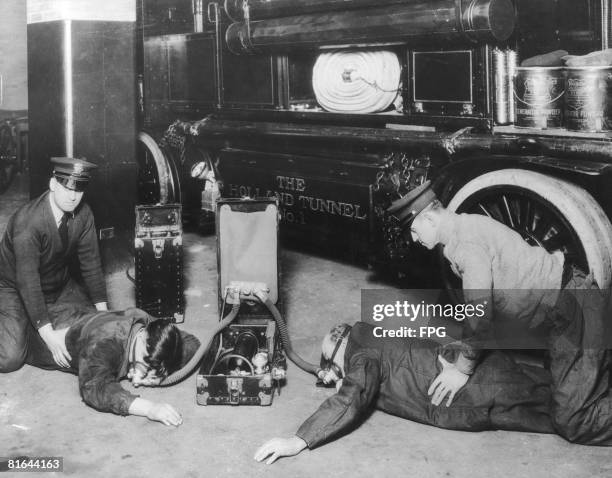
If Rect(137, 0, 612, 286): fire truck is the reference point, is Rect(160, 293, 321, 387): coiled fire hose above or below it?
below

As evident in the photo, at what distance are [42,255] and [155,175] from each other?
3223 millimetres

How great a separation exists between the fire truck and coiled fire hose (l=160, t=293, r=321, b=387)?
1.31m

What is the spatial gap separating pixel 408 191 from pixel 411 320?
0.98 meters

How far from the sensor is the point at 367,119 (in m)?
5.88

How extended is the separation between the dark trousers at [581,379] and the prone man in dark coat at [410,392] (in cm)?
16

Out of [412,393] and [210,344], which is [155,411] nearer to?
[210,344]

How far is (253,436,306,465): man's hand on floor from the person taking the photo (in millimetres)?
3312

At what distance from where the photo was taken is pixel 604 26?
501cm

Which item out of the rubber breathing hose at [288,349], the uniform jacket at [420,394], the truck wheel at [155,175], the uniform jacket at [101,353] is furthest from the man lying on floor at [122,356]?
the truck wheel at [155,175]

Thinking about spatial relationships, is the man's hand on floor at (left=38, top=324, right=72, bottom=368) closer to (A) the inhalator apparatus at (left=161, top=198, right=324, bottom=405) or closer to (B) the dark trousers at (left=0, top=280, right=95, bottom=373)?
(B) the dark trousers at (left=0, top=280, right=95, bottom=373)

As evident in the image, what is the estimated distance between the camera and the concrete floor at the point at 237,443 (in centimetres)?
330

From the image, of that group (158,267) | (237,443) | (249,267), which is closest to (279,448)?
(237,443)

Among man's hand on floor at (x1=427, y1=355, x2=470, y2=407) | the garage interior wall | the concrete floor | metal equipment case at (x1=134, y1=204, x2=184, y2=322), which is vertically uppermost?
the garage interior wall

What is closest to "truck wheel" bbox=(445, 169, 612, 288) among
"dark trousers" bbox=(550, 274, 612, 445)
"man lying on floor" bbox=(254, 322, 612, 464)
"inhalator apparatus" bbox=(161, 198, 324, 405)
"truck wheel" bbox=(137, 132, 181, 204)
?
"dark trousers" bbox=(550, 274, 612, 445)
